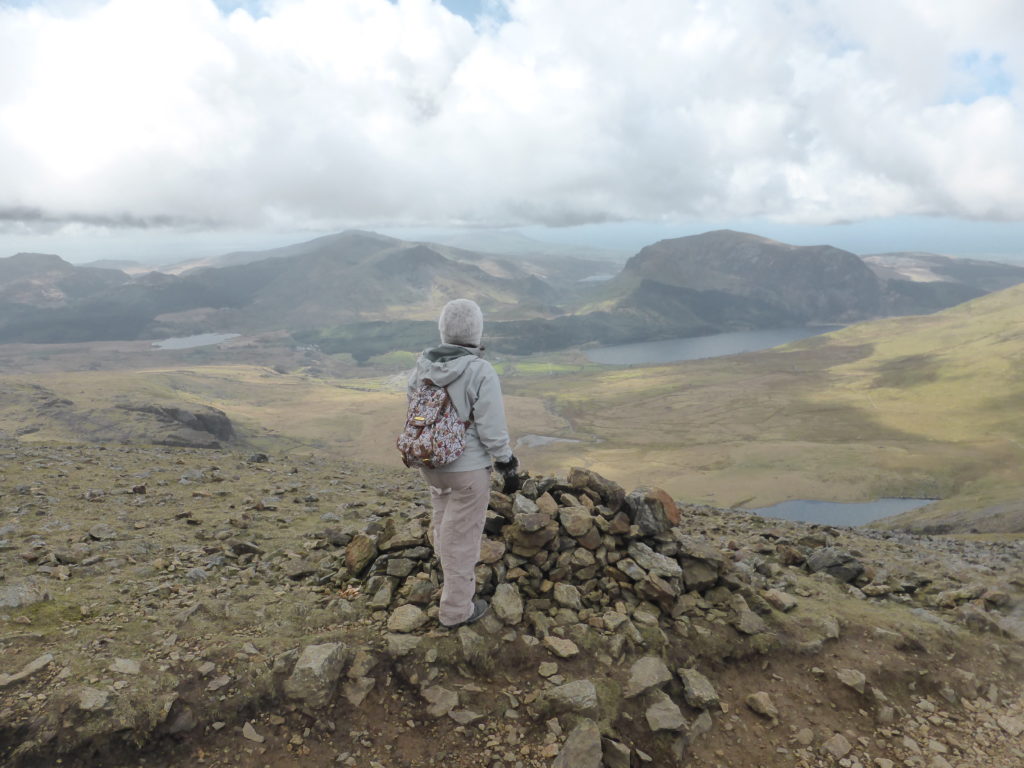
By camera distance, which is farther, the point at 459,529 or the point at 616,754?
the point at 459,529

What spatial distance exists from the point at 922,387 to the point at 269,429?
213m

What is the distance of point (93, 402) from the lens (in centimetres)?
12294

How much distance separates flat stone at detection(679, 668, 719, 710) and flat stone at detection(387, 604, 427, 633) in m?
3.84

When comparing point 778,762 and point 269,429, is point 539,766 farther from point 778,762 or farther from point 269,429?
point 269,429

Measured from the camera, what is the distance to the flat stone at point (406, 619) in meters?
8.12

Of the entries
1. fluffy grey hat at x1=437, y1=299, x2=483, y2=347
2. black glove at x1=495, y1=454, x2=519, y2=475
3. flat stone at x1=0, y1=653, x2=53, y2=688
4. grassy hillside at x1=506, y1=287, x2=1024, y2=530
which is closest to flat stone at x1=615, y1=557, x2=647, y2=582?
black glove at x1=495, y1=454, x2=519, y2=475

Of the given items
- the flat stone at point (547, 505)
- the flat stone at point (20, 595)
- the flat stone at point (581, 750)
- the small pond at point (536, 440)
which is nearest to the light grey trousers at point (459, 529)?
the flat stone at point (581, 750)

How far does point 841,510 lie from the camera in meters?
97.2

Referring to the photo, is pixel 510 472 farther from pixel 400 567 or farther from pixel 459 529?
pixel 400 567

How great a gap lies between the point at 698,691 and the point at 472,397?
5.15 m

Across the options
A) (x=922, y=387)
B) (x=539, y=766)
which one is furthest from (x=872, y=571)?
(x=922, y=387)

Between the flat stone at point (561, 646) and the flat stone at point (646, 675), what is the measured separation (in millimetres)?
842

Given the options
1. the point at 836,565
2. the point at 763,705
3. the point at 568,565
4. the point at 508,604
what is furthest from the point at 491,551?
the point at 836,565

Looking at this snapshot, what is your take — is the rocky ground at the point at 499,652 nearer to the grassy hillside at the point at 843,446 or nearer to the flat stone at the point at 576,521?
the flat stone at the point at 576,521
